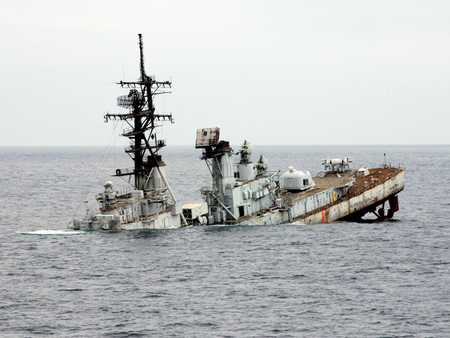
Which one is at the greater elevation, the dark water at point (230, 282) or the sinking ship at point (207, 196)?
the sinking ship at point (207, 196)

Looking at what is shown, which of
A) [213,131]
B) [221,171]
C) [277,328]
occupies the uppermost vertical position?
[213,131]

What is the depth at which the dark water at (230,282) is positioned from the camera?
119 feet

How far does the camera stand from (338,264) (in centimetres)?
5031

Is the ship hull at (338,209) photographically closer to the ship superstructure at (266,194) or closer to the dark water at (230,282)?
the ship superstructure at (266,194)

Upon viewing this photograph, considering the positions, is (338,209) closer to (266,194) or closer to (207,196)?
(266,194)

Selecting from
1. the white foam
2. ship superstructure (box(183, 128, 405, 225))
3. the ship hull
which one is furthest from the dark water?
ship superstructure (box(183, 128, 405, 225))

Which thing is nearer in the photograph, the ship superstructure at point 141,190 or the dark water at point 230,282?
the dark water at point 230,282

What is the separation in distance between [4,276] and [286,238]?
2929 centimetres

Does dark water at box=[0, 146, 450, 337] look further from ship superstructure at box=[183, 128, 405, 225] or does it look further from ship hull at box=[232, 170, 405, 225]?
ship superstructure at box=[183, 128, 405, 225]

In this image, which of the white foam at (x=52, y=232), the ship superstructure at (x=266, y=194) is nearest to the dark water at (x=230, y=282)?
the white foam at (x=52, y=232)

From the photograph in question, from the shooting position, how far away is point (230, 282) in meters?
45.2

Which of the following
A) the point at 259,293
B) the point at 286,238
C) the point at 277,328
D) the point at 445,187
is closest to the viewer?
the point at 277,328

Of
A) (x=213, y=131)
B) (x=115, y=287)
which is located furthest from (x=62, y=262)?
(x=213, y=131)

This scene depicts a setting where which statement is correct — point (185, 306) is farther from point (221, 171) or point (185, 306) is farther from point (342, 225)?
point (342, 225)
